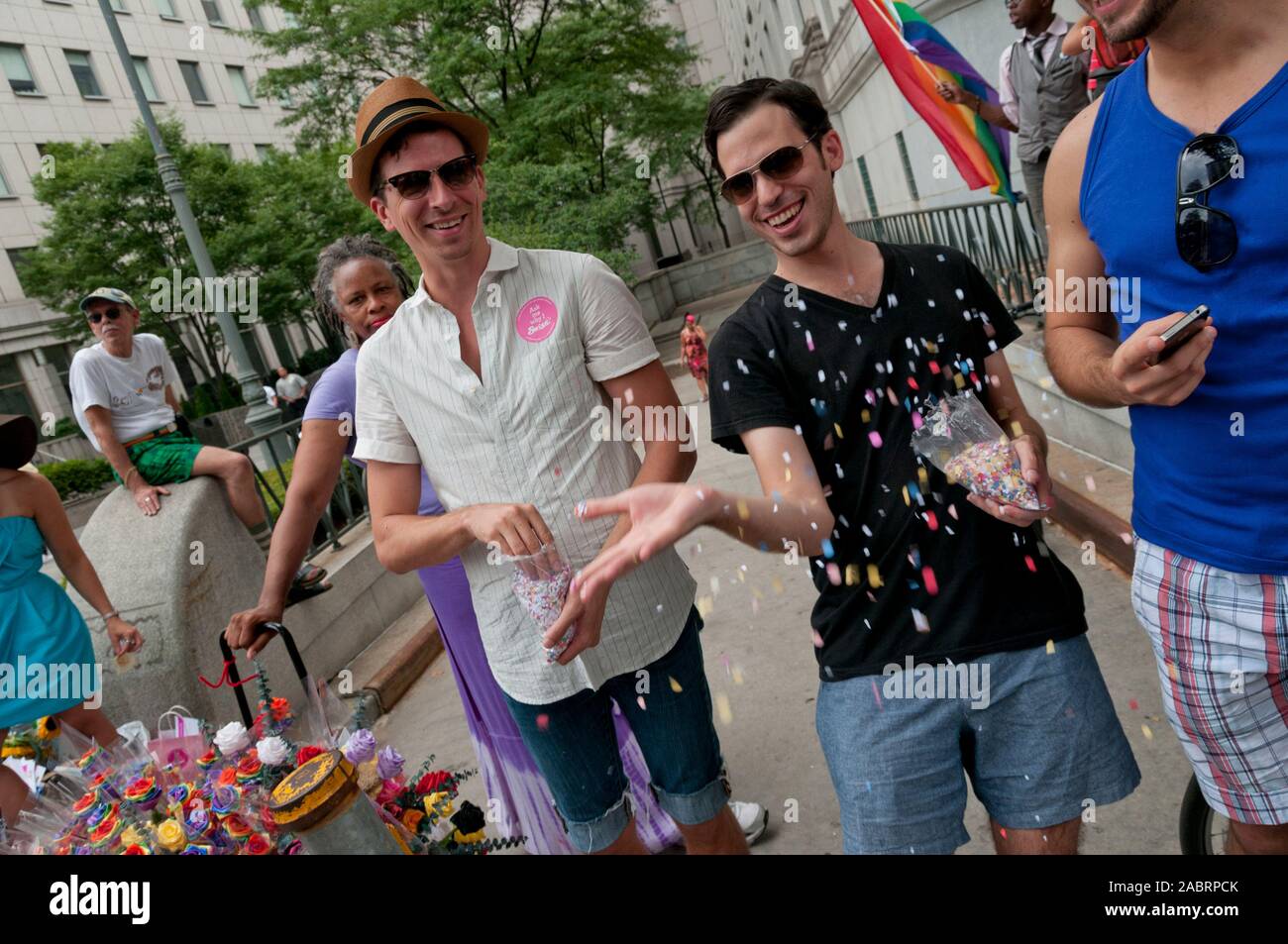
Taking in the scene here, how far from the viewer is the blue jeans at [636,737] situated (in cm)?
237

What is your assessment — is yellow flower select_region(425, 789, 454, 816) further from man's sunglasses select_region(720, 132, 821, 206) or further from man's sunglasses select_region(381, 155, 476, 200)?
man's sunglasses select_region(720, 132, 821, 206)

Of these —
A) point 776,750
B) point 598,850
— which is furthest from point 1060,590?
point 776,750

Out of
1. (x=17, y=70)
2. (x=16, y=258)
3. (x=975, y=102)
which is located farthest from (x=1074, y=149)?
(x=17, y=70)

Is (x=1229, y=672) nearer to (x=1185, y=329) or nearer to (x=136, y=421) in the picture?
(x=1185, y=329)

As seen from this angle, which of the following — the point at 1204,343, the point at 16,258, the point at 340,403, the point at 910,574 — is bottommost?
the point at 910,574

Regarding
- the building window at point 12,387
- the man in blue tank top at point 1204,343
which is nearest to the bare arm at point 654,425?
the man in blue tank top at point 1204,343

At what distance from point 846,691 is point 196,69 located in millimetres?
47328

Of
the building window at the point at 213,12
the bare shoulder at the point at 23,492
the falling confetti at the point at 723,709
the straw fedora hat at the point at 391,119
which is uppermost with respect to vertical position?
the building window at the point at 213,12

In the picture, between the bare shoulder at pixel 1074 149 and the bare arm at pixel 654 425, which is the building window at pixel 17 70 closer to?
the bare arm at pixel 654 425

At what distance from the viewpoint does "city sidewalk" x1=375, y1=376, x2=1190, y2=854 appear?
297 centimetres

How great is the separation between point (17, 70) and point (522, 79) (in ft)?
81.4

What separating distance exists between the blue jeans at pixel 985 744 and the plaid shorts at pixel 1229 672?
0.47ft

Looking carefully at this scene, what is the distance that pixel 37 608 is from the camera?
4059 millimetres
